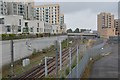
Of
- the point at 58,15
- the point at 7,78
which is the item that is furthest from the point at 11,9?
the point at 7,78

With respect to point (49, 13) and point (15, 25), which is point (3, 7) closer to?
point (15, 25)

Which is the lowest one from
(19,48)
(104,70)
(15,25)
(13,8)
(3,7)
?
(104,70)

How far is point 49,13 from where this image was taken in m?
62.3

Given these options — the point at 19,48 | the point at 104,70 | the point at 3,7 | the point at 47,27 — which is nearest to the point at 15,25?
the point at 19,48

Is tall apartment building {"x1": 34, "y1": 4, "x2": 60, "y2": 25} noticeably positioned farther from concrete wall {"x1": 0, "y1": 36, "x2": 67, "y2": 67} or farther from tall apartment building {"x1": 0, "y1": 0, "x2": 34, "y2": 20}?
concrete wall {"x1": 0, "y1": 36, "x2": 67, "y2": 67}

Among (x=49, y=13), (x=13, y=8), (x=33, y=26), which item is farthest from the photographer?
(x=49, y=13)

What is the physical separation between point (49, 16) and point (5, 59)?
49776 millimetres

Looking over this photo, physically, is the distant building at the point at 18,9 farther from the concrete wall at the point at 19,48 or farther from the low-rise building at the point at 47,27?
the concrete wall at the point at 19,48

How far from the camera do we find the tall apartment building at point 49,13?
6112cm

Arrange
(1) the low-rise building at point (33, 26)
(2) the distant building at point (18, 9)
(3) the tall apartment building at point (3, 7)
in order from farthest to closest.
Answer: (2) the distant building at point (18, 9) < (3) the tall apartment building at point (3, 7) < (1) the low-rise building at point (33, 26)

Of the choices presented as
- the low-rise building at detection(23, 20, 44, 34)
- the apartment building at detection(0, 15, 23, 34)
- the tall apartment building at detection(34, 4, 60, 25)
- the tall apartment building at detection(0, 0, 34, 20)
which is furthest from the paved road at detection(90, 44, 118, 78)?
the tall apartment building at detection(34, 4, 60, 25)

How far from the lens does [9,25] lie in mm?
29625

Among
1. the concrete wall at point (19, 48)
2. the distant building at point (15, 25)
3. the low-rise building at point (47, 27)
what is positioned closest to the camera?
the concrete wall at point (19, 48)

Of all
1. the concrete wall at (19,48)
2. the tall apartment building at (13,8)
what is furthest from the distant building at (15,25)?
the tall apartment building at (13,8)
